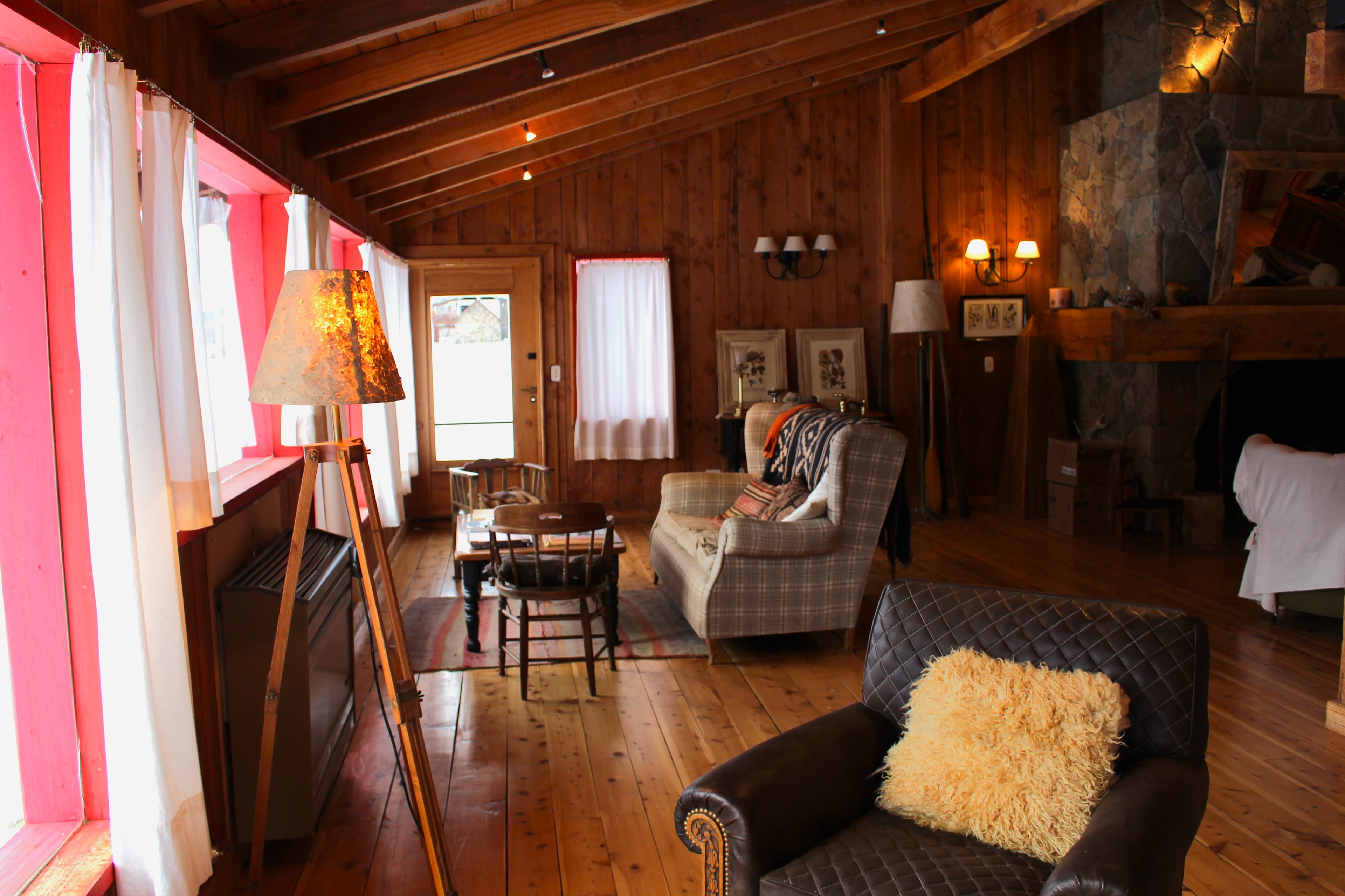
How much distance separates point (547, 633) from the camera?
479cm

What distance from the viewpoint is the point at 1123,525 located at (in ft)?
21.0

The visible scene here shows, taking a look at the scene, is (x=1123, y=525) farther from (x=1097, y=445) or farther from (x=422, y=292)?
(x=422, y=292)

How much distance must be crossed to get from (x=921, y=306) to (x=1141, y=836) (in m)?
5.66

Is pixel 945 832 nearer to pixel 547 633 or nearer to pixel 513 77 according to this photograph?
pixel 547 633

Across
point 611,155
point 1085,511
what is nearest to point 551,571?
point 611,155

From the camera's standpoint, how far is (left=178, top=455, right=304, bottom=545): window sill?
2687 millimetres

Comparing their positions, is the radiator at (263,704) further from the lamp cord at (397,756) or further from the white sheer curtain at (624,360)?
the white sheer curtain at (624,360)

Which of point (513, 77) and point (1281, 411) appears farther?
point (1281, 411)

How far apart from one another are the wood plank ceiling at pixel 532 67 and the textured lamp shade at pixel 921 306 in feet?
4.75

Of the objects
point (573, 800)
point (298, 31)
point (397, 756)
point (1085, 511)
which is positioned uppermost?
point (298, 31)

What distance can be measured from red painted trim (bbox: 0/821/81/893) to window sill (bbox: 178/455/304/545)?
26.6 inches

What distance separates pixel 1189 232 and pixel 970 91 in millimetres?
2013

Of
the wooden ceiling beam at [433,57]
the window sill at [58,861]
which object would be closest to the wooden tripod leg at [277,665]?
the window sill at [58,861]

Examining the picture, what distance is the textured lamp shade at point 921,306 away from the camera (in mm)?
6941
